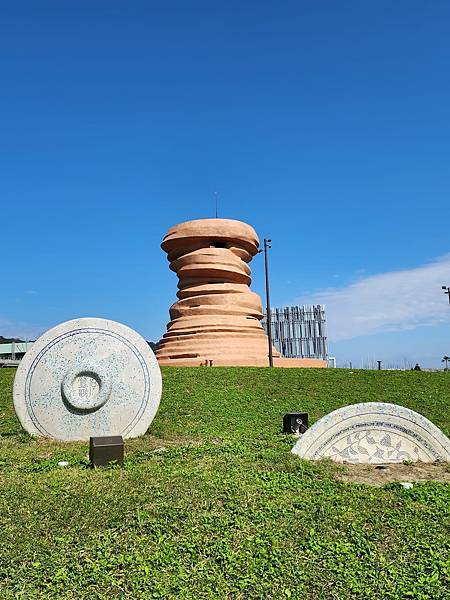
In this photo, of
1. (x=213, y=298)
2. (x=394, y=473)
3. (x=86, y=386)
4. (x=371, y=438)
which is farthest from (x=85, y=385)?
(x=213, y=298)

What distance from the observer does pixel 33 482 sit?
482 cm

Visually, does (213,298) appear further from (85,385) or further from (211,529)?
(211,529)

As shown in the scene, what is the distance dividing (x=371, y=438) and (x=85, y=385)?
3.57 meters

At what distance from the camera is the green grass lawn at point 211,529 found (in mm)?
3338

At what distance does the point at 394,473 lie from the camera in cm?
544

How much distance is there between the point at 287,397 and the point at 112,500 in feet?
25.0

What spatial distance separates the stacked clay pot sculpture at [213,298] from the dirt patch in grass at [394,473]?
544 inches

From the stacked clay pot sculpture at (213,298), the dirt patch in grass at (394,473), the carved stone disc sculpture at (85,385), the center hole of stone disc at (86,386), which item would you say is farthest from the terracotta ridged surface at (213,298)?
the dirt patch in grass at (394,473)

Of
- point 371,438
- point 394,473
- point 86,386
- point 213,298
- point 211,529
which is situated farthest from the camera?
point 213,298

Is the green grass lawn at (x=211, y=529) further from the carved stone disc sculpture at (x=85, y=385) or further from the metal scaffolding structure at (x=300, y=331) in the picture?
the metal scaffolding structure at (x=300, y=331)

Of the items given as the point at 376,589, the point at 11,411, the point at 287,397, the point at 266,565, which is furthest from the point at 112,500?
the point at 287,397

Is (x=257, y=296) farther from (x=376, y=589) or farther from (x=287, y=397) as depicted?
(x=376, y=589)

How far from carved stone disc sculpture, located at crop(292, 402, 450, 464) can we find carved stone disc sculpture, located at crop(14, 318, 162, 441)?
235cm

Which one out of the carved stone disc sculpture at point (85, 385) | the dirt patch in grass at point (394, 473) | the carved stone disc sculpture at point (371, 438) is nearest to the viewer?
the dirt patch in grass at point (394, 473)
